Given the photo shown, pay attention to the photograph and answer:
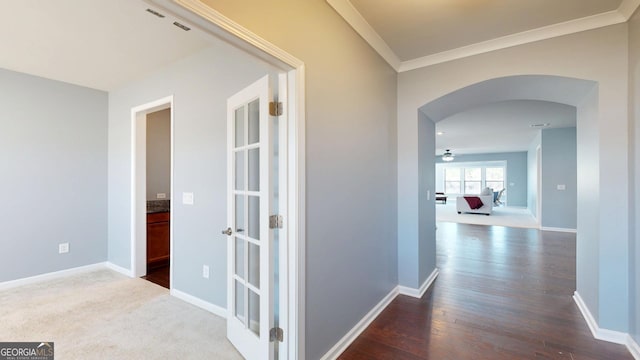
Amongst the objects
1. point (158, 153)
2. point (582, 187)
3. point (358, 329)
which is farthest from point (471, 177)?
point (158, 153)

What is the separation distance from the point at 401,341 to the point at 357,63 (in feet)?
7.80

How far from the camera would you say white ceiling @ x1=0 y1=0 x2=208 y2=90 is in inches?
84.9

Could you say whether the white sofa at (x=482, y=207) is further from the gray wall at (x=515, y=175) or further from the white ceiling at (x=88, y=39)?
the white ceiling at (x=88, y=39)

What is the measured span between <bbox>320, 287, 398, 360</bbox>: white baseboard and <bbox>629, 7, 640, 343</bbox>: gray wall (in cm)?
187

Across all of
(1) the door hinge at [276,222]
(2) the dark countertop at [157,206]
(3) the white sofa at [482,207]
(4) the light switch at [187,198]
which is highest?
(4) the light switch at [187,198]

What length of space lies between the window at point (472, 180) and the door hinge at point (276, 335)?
15.3 metres

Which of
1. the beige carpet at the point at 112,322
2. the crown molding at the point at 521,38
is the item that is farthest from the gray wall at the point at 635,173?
the beige carpet at the point at 112,322

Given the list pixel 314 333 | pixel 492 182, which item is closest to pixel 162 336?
pixel 314 333

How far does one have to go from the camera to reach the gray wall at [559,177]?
689cm

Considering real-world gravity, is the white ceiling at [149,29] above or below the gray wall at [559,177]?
above

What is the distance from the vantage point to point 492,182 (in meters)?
14.0

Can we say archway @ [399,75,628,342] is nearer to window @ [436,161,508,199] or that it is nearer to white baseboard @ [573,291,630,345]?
white baseboard @ [573,291,630,345]

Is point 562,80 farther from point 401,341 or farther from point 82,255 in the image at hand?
point 82,255

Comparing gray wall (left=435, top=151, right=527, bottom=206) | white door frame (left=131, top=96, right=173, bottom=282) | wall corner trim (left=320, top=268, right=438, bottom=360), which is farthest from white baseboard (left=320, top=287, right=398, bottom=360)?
gray wall (left=435, top=151, right=527, bottom=206)
